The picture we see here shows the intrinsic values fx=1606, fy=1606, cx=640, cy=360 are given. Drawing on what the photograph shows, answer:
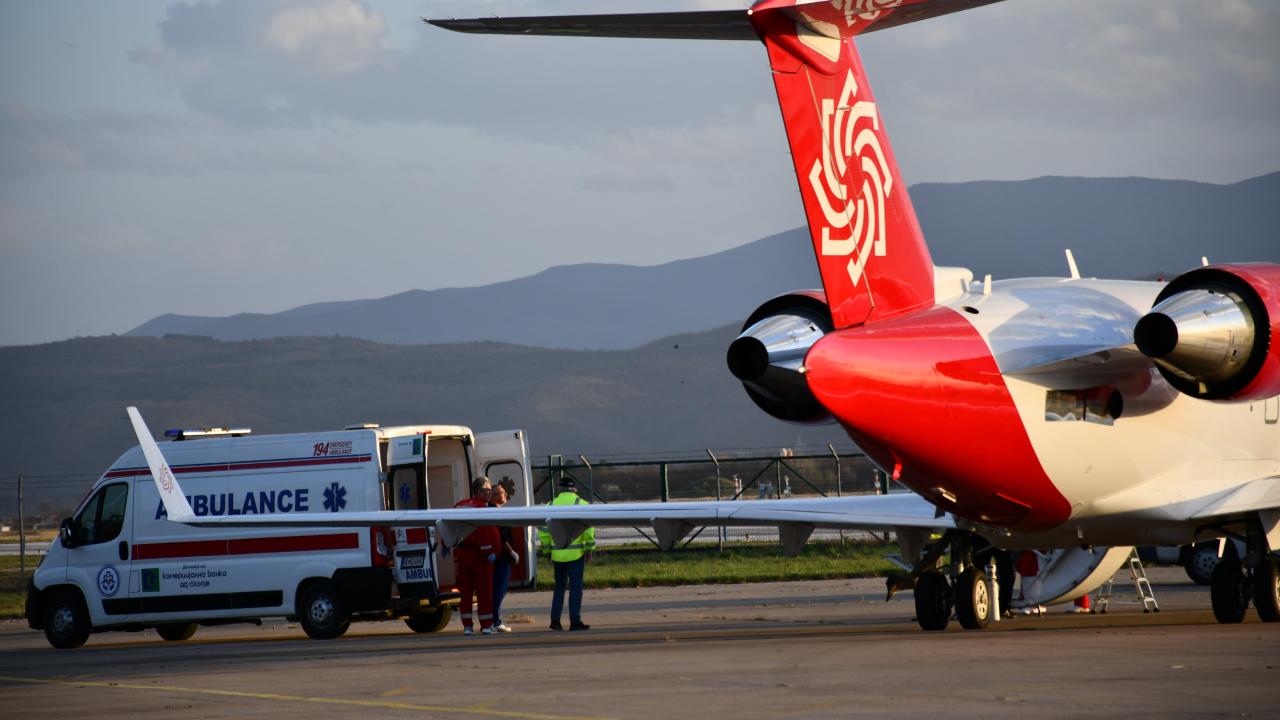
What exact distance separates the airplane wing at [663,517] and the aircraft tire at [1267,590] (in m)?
3.27

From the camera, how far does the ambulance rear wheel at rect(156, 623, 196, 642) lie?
2322 centimetres

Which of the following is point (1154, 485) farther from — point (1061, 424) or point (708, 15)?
point (708, 15)

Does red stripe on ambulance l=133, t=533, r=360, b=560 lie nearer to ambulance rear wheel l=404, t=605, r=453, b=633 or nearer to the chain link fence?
ambulance rear wheel l=404, t=605, r=453, b=633

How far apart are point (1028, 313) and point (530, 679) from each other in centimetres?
628

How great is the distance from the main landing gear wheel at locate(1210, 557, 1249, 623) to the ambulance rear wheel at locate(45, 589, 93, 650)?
14.7m

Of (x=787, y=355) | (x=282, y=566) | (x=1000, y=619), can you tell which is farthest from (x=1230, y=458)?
(x=282, y=566)

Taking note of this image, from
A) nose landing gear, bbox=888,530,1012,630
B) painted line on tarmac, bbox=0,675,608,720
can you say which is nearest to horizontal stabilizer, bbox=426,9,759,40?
painted line on tarmac, bbox=0,675,608,720

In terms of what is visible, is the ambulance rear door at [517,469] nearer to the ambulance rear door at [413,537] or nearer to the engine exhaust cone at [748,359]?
the ambulance rear door at [413,537]

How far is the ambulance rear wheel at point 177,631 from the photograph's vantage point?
23.2 m

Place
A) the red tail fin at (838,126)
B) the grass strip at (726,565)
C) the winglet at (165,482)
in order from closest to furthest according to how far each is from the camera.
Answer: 1. the red tail fin at (838,126)
2. the winglet at (165,482)
3. the grass strip at (726,565)

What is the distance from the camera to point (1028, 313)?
16.1m

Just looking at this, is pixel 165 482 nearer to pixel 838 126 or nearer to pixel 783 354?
pixel 783 354

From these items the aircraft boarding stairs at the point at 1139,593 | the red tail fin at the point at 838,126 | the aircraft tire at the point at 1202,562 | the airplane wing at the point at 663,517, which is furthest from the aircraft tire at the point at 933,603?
the aircraft tire at the point at 1202,562

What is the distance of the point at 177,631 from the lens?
76.6ft
